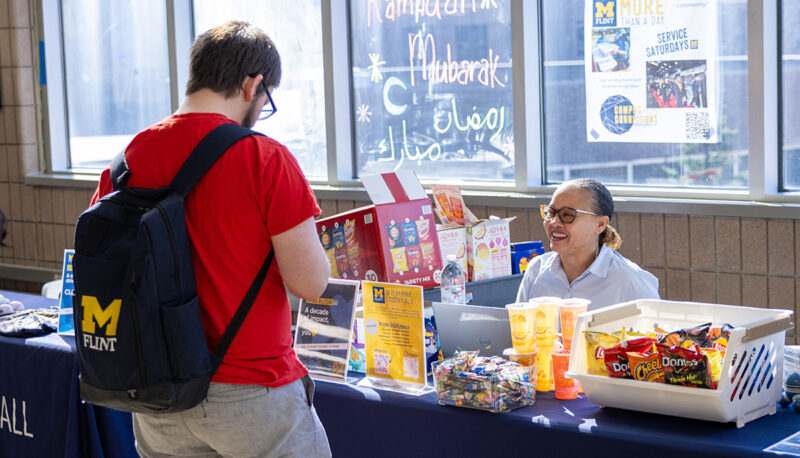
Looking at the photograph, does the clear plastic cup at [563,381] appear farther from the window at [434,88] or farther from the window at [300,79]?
the window at [300,79]

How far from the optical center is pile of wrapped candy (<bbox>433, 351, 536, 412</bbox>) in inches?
90.6

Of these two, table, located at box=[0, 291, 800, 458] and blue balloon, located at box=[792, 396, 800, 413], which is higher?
blue balloon, located at box=[792, 396, 800, 413]

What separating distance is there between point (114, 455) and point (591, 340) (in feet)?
5.57

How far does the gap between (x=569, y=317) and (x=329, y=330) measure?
2.36ft

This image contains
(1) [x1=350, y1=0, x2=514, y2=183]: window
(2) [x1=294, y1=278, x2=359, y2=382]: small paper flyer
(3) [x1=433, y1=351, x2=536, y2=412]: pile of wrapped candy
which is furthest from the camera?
(1) [x1=350, y1=0, x2=514, y2=183]: window

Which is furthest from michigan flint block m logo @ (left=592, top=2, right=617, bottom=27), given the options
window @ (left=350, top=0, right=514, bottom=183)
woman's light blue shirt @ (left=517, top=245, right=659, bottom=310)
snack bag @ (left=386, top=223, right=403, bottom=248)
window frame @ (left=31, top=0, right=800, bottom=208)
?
snack bag @ (left=386, top=223, right=403, bottom=248)

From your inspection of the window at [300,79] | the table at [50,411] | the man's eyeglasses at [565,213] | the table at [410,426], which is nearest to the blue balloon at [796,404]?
the table at [410,426]

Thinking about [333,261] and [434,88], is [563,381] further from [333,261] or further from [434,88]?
[434,88]

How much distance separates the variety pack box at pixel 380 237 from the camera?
3031mm

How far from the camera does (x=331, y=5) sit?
5688 mm

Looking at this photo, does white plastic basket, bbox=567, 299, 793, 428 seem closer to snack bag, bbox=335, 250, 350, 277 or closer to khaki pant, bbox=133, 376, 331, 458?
khaki pant, bbox=133, 376, 331, 458

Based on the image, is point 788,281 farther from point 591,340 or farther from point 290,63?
point 290,63

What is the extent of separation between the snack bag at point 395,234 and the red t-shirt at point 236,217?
1.11m

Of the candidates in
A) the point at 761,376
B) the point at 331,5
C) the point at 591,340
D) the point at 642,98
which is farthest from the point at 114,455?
the point at 331,5
